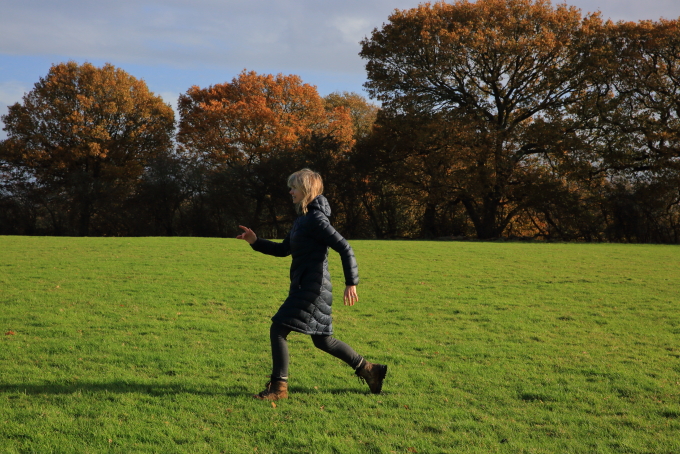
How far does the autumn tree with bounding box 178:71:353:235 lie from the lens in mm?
41281

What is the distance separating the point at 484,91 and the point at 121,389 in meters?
37.1

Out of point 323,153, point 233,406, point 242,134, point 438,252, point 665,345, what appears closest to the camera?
point 233,406

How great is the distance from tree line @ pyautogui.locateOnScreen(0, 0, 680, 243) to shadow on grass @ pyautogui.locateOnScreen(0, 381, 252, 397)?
33.1 m

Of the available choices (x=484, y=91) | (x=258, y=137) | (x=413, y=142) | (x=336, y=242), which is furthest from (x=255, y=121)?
(x=336, y=242)

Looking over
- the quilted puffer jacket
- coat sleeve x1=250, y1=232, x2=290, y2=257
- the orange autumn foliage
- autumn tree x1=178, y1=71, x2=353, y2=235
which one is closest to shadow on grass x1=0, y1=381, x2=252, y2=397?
the quilted puffer jacket

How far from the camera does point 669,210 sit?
118 ft

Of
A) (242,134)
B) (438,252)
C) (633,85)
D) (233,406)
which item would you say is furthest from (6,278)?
(633,85)

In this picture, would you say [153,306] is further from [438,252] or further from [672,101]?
[672,101]

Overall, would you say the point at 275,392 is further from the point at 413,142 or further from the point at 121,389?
the point at 413,142

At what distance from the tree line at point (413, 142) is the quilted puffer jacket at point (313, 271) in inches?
1291

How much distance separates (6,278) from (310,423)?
11040mm

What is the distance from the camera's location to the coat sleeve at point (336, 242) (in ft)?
16.8

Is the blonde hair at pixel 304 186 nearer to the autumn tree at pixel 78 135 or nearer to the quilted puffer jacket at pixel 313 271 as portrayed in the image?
the quilted puffer jacket at pixel 313 271

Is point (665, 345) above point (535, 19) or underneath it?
underneath
